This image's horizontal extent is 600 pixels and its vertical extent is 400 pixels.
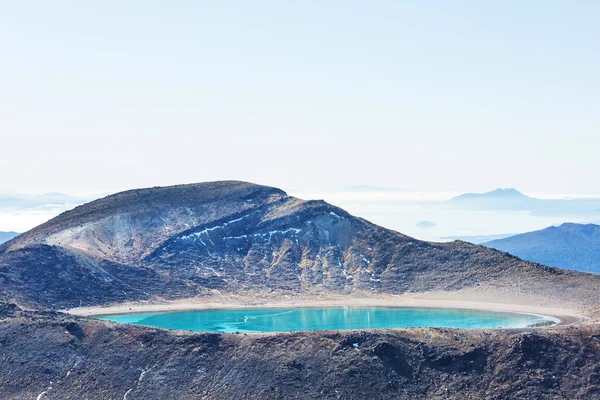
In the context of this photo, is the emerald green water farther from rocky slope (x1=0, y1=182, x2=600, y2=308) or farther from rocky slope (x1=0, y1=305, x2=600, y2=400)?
rocky slope (x1=0, y1=305, x2=600, y2=400)

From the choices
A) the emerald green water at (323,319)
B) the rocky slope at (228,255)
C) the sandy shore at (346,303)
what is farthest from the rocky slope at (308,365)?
the rocky slope at (228,255)

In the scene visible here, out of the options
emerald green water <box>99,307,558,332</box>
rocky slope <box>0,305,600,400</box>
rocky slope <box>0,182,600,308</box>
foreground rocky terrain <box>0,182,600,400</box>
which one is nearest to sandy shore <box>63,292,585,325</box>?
foreground rocky terrain <box>0,182,600,400</box>

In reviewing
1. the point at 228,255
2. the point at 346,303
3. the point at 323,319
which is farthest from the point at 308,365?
the point at 228,255

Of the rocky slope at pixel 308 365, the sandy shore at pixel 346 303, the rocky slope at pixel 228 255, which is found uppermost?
the rocky slope at pixel 228 255

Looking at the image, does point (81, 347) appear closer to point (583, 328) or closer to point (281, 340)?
point (281, 340)

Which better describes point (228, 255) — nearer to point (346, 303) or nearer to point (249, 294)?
point (249, 294)

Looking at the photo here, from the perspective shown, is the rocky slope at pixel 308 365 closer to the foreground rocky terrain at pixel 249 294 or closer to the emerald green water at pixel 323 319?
the foreground rocky terrain at pixel 249 294

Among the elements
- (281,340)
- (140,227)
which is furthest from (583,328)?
(140,227)

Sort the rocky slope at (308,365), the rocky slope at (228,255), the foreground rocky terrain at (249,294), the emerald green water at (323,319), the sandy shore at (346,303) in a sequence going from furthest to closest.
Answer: the rocky slope at (228,255) → the sandy shore at (346,303) → the emerald green water at (323,319) → the foreground rocky terrain at (249,294) → the rocky slope at (308,365)

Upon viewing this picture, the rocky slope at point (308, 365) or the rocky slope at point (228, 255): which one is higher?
the rocky slope at point (228, 255)
